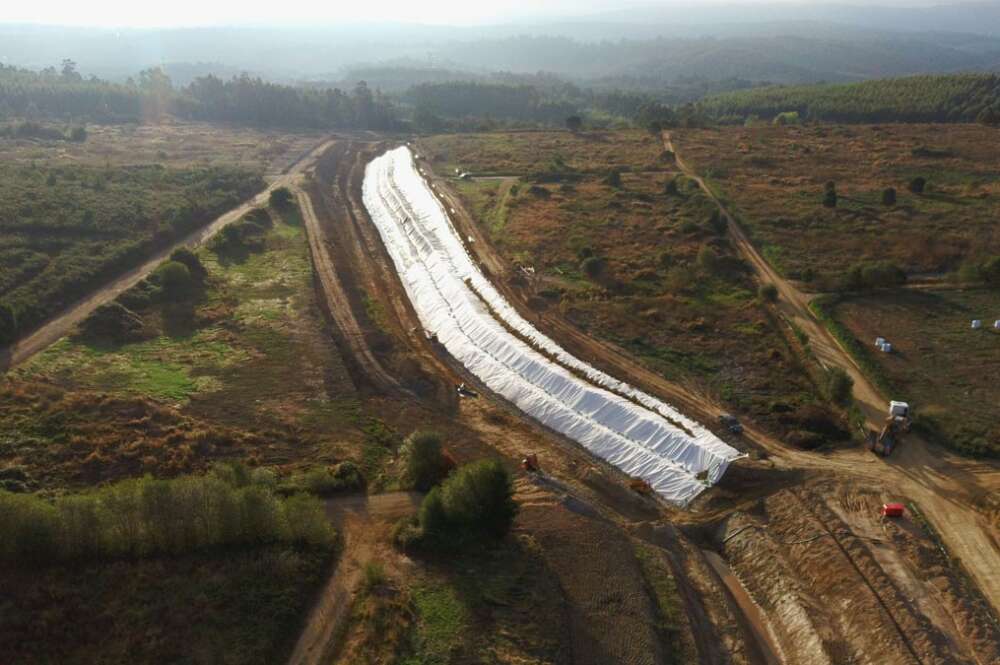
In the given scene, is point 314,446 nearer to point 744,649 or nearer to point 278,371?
point 278,371

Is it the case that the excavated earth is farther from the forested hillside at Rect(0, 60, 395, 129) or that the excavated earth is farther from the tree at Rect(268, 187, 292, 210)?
the forested hillside at Rect(0, 60, 395, 129)

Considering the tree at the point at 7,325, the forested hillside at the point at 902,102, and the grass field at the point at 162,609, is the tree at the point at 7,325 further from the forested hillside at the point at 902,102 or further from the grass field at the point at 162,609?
the forested hillside at the point at 902,102

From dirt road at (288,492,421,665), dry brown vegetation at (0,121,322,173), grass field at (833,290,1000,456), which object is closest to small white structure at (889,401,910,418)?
grass field at (833,290,1000,456)

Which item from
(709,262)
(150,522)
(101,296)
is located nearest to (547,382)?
(709,262)

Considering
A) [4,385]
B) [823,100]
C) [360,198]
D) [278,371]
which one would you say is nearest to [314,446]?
[278,371]

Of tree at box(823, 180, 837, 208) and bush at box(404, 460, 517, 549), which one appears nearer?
bush at box(404, 460, 517, 549)

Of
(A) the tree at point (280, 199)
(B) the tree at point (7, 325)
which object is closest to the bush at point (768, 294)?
(B) the tree at point (7, 325)

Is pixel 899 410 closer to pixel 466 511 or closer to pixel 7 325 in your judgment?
pixel 466 511
